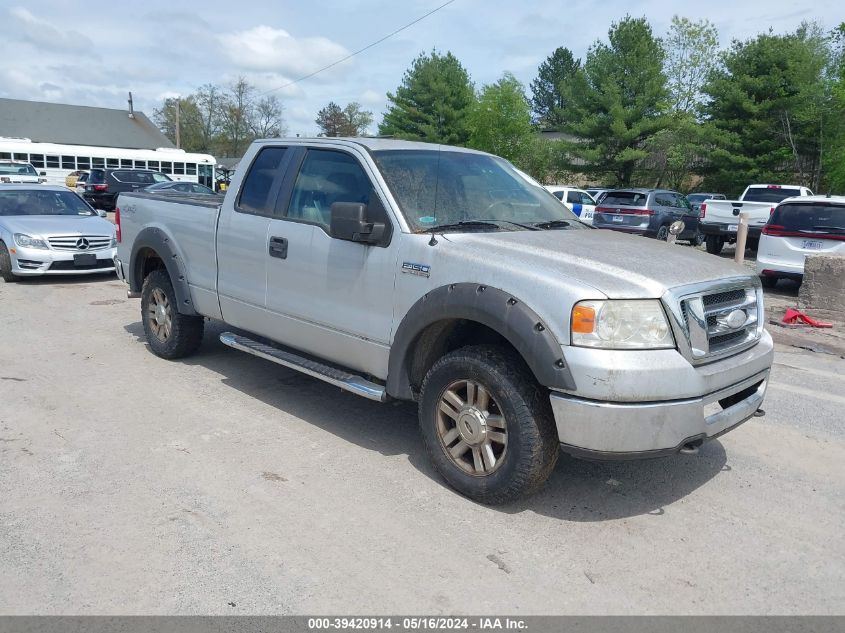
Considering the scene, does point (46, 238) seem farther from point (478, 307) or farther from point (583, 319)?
point (583, 319)

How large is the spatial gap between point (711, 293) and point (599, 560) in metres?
1.48

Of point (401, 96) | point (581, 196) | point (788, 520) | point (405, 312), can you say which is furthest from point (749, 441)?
point (401, 96)

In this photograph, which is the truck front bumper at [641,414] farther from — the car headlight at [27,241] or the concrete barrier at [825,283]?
the car headlight at [27,241]

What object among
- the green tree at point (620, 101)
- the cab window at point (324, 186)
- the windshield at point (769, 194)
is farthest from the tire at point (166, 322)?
the green tree at point (620, 101)

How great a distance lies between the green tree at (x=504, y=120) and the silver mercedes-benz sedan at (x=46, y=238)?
101ft

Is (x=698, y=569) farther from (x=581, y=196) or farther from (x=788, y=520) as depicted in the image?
(x=581, y=196)

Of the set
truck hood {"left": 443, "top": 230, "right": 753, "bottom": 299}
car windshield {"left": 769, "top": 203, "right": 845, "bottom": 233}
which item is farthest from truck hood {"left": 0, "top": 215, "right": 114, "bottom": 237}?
car windshield {"left": 769, "top": 203, "right": 845, "bottom": 233}

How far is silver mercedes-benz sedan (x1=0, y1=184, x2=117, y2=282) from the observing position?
10.9 meters

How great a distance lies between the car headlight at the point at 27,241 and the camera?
10.9 meters

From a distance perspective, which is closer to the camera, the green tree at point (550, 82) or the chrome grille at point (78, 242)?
the chrome grille at point (78, 242)

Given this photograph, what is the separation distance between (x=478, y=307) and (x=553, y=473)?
1.33m

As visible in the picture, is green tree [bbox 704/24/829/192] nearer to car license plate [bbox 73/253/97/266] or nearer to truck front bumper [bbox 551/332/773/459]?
car license plate [bbox 73/253/97/266]

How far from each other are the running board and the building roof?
6704cm

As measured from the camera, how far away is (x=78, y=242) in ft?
36.6
